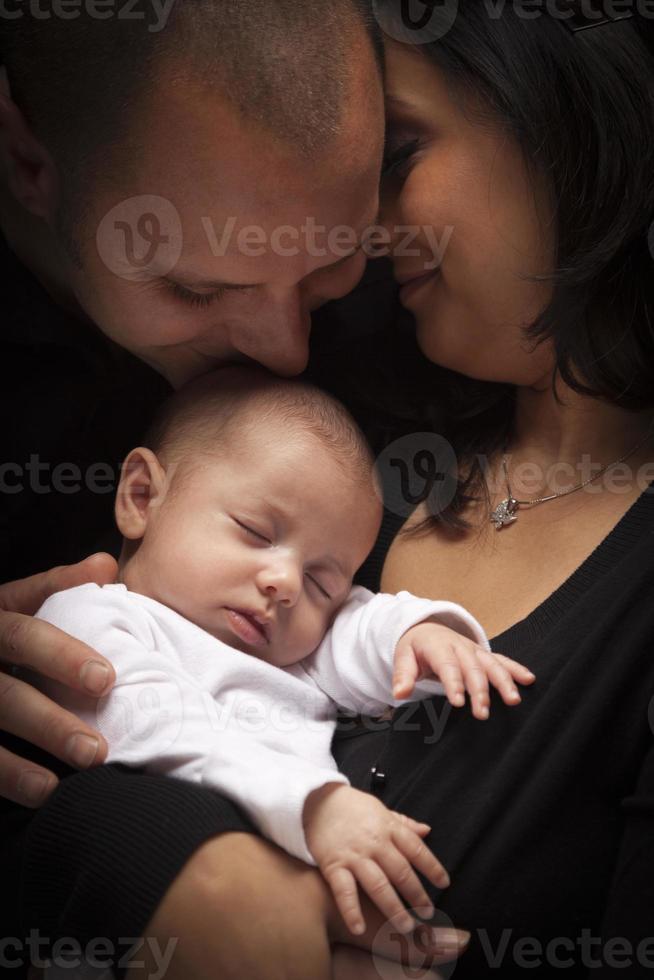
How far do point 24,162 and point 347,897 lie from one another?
73cm

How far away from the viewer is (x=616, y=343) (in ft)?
3.39

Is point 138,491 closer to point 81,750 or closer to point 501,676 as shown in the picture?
point 81,750

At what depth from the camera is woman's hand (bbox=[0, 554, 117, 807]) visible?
85 centimetres

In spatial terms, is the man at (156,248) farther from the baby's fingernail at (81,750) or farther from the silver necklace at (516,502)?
the silver necklace at (516,502)

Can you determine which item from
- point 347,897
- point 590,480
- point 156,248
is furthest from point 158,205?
point 347,897

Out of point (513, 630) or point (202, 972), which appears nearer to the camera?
point (202, 972)

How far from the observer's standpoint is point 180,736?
0.85 meters

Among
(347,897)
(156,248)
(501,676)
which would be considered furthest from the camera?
(156,248)

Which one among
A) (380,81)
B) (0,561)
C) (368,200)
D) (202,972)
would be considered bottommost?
(202,972)

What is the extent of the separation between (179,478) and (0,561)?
0.26m

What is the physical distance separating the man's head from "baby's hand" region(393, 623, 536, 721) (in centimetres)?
33

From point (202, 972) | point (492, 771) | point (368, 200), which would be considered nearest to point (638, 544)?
point (492, 771)

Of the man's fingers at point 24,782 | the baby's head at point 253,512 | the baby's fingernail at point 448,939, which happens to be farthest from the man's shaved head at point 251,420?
the baby's fingernail at point 448,939

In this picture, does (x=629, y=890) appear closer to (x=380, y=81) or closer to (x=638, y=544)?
(x=638, y=544)
